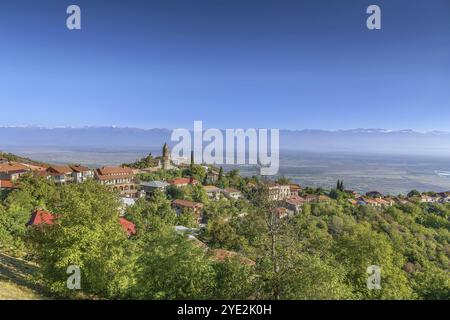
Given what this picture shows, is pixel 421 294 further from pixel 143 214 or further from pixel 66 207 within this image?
pixel 143 214

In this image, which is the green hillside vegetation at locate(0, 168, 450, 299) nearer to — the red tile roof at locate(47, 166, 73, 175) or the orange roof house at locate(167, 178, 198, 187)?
the red tile roof at locate(47, 166, 73, 175)

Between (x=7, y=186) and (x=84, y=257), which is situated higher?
(x=84, y=257)

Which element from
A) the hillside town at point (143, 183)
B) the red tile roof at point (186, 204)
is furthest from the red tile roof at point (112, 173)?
the red tile roof at point (186, 204)

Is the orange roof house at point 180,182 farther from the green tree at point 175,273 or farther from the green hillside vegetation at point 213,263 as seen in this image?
the green tree at point 175,273

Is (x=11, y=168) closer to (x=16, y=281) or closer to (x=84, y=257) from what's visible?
(x=16, y=281)

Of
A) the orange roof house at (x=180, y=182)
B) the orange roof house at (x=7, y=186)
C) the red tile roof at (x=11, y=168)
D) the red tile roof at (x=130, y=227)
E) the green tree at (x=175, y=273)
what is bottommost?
the red tile roof at (x=130, y=227)

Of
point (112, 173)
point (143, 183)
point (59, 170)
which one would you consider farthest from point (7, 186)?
point (143, 183)

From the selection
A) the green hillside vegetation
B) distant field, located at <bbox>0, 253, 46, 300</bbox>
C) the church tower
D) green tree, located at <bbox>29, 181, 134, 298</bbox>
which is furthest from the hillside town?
the green hillside vegetation

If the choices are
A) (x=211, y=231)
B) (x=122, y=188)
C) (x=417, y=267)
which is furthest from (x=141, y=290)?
(x=122, y=188)

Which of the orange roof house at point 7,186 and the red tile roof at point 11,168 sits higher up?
the red tile roof at point 11,168
